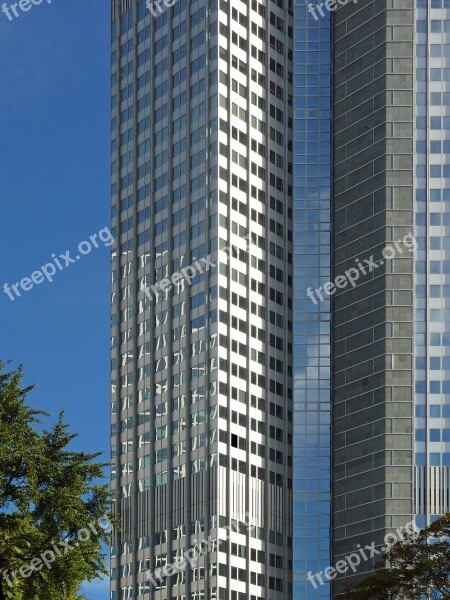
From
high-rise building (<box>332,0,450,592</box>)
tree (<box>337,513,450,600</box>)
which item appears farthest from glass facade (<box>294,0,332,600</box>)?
tree (<box>337,513,450,600</box>)

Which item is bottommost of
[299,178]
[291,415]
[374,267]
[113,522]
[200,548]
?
[113,522]

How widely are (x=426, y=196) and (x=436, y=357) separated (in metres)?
20.0

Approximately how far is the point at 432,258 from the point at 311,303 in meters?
Answer: 18.9

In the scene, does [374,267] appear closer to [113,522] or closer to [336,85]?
[336,85]

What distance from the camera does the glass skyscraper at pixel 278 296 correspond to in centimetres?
17062

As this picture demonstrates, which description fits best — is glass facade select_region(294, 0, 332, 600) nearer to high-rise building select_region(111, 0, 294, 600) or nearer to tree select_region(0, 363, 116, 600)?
high-rise building select_region(111, 0, 294, 600)

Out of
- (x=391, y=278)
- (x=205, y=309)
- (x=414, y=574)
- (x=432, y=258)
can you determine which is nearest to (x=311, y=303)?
(x=205, y=309)

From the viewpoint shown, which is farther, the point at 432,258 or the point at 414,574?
the point at 432,258

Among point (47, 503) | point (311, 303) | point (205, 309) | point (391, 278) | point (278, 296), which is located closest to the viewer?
point (47, 503)

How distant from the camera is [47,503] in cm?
8306

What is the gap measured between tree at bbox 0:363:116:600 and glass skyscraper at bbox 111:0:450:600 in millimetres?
83642

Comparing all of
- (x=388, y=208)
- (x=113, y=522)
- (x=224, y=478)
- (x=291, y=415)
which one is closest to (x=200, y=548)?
(x=224, y=478)

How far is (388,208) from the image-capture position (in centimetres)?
17388

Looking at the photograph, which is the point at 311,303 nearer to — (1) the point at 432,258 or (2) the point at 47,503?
(1) the point at 432,258
